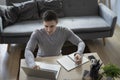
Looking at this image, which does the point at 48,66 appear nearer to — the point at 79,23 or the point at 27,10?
the point at 79,23

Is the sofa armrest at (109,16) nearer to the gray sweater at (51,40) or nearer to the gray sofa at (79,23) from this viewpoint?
the gray sofa at (79,23)

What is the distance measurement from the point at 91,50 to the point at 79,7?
32.5 inches

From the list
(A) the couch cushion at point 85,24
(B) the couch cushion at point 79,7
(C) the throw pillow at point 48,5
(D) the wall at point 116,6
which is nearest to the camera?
(A) the couch cushion at point 85,24

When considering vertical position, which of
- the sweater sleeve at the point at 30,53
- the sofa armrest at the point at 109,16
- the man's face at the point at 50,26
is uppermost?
the man's face at the point at 50,26

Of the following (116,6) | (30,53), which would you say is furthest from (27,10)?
(116,6)

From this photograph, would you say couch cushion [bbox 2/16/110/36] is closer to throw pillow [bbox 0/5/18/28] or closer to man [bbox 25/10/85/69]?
throw pillow [bbox 0/5/18/28]

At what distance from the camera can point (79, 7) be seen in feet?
Answer: 11.4

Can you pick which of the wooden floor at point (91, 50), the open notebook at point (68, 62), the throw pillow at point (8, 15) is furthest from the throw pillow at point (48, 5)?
the open notebook at point (68, 62)

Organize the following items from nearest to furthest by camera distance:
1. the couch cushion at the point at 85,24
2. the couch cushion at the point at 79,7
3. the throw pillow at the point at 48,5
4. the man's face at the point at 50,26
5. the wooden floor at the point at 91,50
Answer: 1. the man's face at the point at 50,26
2. the wooden floor at the point at 91,50
3. the couch cushion at the point at 85,24
4. the throw pillow at the point at 48,5
5. the couch cushion at the point at 79,7

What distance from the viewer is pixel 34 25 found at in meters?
3.10

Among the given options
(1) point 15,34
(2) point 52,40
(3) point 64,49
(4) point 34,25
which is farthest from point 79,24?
(2) point 52,40

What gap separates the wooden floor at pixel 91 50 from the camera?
2646 millimetres

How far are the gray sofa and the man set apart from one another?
916 mm

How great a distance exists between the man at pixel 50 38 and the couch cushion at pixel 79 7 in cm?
147
